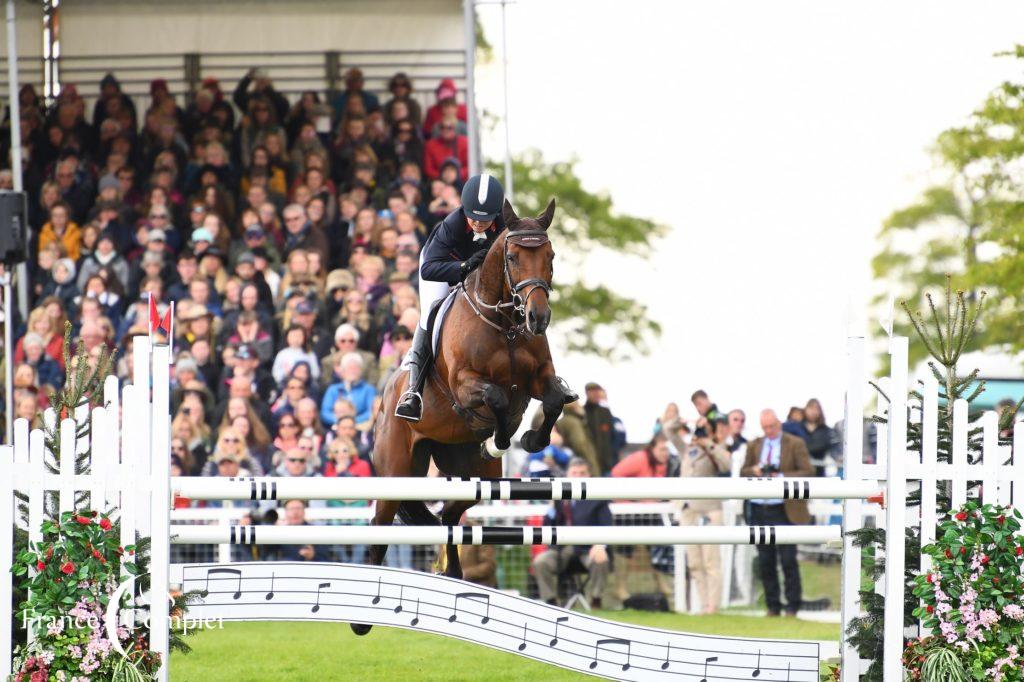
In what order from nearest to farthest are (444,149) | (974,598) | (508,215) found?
(974,598) → (508,215) → (444,149)

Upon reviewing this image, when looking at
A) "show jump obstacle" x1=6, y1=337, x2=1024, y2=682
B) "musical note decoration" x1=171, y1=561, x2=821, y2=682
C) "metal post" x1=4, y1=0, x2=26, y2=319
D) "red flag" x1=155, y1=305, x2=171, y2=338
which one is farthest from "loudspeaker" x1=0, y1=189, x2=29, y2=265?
"red flag" x1=155, y1=305, x2=171, y2=338

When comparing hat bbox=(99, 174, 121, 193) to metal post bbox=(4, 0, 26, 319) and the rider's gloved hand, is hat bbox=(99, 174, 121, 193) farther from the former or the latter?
the rider's gloved hand

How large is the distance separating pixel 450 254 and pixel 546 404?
1101 millimetres

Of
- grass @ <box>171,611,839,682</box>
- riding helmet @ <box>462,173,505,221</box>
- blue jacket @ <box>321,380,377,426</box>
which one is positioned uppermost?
riding helmet @ <box>462,173,505,221</box>

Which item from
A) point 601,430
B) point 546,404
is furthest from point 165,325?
point 601,430

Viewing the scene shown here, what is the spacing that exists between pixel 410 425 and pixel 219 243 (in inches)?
282

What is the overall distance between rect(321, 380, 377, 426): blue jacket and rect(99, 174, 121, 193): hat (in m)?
4.51

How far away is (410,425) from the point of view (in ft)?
26.1

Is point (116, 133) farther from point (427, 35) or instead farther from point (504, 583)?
point (504, 583)

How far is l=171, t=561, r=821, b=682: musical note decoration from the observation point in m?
5.85

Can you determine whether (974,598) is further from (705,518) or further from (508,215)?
(705,518)

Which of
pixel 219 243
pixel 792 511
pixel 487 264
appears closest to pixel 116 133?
pixel 219 243

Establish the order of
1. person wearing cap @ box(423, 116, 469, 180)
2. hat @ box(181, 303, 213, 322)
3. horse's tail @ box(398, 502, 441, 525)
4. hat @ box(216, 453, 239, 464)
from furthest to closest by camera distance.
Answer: person wearing cap @ box(423, 116, 469, 180) < hat @ box(181, 303, 213, 322) < hat @ box(216, 453, 239, 464) < horse's tail @ box(398, 502, 441, 525)

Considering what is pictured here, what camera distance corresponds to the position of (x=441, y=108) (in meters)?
15.8
